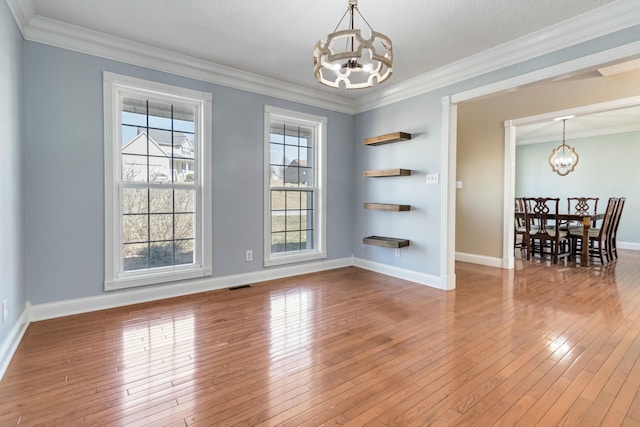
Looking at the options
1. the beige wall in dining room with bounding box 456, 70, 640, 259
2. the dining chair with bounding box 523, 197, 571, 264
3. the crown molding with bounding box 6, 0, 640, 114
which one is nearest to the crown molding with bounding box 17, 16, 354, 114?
the crown molding with bounding box 6, 0, 640, 114

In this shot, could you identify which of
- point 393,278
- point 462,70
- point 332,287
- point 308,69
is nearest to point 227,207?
point 332,287

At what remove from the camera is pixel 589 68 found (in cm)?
269

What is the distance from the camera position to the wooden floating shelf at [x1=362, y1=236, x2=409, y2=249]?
4.17m

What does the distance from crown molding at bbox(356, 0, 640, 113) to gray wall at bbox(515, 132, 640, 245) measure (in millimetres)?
6032

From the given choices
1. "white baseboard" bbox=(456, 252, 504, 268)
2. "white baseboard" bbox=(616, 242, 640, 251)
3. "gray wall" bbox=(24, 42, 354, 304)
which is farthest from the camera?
"white baseboard" bbox=(616, 242, 640, 251)

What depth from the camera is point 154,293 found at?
11.2 feet

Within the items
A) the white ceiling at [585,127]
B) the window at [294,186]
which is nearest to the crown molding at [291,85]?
the window at [294,186]

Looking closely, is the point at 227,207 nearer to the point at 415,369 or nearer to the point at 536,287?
the point at 415,369

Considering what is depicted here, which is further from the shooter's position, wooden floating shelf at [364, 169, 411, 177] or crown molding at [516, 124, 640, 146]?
crown molding at [516, 124, 640, 146]

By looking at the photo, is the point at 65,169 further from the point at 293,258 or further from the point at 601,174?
the point at 601,174

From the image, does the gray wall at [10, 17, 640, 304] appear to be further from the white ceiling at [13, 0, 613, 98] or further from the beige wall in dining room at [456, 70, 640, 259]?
the white ceiling at [13, 0, 613, 98]

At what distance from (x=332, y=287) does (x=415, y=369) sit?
1964 millimetres

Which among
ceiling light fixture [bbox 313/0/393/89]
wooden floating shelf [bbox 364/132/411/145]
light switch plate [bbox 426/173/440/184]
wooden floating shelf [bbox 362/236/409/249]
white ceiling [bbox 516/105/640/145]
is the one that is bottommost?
wooden floating shelf [bbox 362/236/409/249]

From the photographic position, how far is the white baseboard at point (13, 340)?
2031 mm
